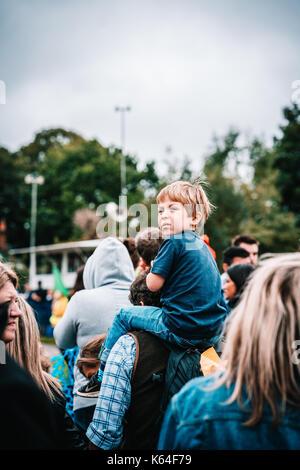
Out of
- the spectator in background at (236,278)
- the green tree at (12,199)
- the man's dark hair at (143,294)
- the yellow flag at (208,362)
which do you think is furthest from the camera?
the green tree at (12,199)

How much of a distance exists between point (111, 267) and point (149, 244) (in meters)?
0.42

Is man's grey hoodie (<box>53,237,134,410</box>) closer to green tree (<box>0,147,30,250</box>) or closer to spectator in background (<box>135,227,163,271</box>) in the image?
spectator in background (<box>135,227,163,271</box>)

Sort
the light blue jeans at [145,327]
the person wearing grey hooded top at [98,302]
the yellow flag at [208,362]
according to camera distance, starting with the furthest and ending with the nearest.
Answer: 1. the person wearing grey hooded top at [98,302]
2. the light blue jeans at [145,327]
3. the yellow flag at [208,362]

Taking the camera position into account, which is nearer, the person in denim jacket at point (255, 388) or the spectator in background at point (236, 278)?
the person in denim jacket at point (255, 388)

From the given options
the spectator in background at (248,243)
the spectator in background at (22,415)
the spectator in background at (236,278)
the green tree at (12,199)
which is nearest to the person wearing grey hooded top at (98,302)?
the spectator in background at (236,278)

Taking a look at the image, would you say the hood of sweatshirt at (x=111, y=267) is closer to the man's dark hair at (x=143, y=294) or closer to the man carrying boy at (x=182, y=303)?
the man's dark hair at (x=143, y=294)

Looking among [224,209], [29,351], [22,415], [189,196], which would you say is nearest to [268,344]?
[22,415]

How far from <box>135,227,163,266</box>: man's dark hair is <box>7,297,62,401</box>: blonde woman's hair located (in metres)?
0.94

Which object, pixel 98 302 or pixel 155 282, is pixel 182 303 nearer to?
pixel 155 282

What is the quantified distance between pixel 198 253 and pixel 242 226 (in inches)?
1128

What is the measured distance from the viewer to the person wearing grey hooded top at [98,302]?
3.15 metres

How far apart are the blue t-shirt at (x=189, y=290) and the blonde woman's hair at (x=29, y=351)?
0.75 m

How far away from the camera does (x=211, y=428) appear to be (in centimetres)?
132

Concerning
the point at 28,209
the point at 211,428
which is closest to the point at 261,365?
the point at 211,428
